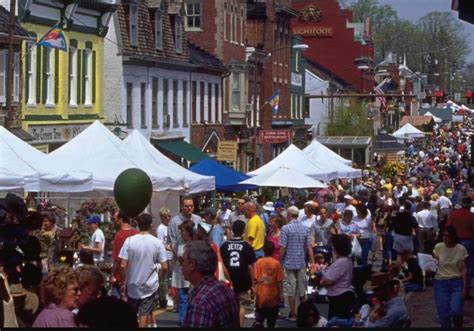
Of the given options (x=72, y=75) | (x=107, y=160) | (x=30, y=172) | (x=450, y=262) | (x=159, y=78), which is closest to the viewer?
(x=450, y=262)

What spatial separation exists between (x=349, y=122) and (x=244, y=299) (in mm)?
52762

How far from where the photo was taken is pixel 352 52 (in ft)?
306

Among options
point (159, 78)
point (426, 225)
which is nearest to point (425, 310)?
point (426, 225)

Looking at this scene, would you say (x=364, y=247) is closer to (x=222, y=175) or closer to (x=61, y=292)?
(x=222, y=175)

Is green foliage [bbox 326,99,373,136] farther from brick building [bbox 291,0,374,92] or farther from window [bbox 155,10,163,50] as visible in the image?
window [bbox 155,10,163,50]

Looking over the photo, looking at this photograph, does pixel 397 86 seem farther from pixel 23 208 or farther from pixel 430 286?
pixel 23 208

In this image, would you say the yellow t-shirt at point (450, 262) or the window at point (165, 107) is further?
the window at point (165, 107)

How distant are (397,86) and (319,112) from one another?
38667 millimetres

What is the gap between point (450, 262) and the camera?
15.5 metres

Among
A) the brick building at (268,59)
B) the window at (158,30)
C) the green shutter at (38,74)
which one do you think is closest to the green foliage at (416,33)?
the brick building at (268,59)

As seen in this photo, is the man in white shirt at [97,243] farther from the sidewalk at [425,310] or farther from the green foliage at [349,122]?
the green foliage at [349,122]

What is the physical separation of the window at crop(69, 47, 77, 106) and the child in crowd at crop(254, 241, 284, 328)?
20.8 metres

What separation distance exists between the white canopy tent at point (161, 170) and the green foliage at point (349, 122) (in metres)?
45.9

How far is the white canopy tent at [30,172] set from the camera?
1702cm
